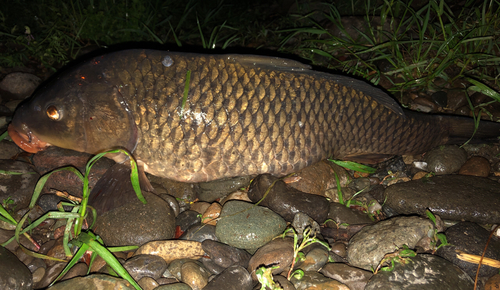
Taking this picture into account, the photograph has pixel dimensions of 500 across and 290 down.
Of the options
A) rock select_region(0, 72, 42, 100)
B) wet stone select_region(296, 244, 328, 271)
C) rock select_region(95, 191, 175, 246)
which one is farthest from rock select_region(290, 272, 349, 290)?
rock select_region(0, 72, 42, 100)

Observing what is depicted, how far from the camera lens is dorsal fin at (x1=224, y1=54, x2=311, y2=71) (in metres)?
3.01

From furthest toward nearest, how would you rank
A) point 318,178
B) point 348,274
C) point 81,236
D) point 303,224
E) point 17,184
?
point 318,178
point 17,184
point 303,224
point 81,236
point 348,274

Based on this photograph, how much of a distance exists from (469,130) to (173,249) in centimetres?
313

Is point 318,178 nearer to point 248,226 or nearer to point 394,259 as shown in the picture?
point 248,226

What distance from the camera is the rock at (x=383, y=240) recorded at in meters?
2.38

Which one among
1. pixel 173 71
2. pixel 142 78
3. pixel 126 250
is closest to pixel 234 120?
pixel 173 71

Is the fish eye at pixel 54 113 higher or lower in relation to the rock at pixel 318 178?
higher

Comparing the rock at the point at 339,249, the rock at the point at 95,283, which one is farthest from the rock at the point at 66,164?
the rock at the point at 339,249

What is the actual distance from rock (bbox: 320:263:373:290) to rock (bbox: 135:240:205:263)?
3.12 ft

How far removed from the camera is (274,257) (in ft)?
7.73

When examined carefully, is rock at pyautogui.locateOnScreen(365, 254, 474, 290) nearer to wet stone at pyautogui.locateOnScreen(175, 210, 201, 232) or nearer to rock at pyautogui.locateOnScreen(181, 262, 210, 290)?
rock at pyautogui.locateOnScreen(181, 262, 210, 290)

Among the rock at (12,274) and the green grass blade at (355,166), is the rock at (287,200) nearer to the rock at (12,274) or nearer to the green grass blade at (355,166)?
the green grass blade at (355,166)

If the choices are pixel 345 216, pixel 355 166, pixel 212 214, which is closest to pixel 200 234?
pixel 212 214

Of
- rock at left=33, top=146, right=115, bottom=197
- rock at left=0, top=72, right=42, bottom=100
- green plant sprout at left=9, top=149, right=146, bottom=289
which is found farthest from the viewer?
rock at left=0, top=72, right=42, bottom=100
